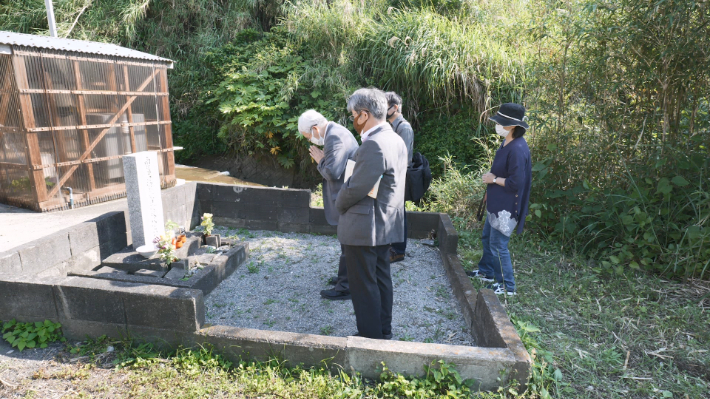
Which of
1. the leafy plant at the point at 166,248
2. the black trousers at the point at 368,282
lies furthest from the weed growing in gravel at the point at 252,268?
the black trousers at the point at 368,282

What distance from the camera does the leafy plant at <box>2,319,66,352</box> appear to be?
10.3 ft

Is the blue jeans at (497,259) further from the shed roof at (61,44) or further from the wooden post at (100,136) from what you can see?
the shed roof at (61,44)

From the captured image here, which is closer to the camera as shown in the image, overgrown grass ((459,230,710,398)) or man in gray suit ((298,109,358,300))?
overgrown grass ((459,230,710,398))

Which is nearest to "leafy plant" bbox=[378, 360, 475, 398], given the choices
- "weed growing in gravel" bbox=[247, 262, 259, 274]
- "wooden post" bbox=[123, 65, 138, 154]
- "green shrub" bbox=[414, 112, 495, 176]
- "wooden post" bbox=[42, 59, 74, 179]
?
"weed growing in gravel" bbox=[247, 262, 259, 274]

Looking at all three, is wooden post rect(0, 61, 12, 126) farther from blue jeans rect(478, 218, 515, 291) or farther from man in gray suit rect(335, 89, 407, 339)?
blue jeans rect(478, 218, 515, 291)

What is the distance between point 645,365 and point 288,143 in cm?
808

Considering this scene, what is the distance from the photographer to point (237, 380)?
2.70 meters

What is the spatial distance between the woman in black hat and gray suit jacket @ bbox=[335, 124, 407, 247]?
1170 mm

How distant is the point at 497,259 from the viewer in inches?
155

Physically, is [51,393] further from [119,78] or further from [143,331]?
[119,78]

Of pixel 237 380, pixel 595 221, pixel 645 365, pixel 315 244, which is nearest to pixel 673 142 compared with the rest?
pixel 595 221

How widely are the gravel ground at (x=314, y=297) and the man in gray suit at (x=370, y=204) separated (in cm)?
63

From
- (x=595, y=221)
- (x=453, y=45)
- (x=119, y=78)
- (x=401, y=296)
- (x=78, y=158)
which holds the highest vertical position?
(x=453, y=45)

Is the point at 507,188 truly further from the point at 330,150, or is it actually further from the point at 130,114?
the point at 130,114
